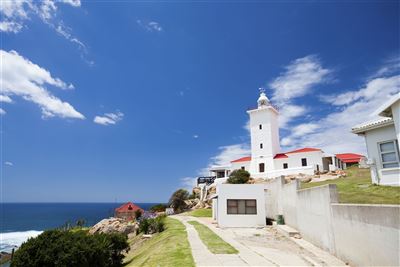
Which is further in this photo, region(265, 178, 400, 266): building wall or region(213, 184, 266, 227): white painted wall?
region(213, 184, 266, 227): white painted wall

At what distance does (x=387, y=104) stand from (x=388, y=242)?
6.09 metres

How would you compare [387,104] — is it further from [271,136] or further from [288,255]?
[271,136]

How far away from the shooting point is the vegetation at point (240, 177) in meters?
39.9

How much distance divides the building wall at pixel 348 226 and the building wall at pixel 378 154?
4054 mm

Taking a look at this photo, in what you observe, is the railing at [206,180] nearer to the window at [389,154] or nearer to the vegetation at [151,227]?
the vegetation at [151,227]

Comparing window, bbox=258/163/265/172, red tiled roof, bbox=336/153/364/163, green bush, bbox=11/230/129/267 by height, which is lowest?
green bush, bbox=11/230/129/267

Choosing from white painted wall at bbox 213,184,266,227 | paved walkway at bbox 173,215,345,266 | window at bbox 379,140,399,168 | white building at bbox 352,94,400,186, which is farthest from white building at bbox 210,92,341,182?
paved walkway at bbox 173,215,345,266

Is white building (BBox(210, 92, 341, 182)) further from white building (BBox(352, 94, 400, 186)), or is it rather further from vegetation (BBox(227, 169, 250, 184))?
white building (BBox(352, 94, 400, 186))

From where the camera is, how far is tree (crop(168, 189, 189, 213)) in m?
44.8

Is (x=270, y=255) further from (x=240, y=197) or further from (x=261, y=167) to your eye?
(x=261, y=167)

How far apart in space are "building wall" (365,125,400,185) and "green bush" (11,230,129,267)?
1590 cm

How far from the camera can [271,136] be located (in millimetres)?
42875

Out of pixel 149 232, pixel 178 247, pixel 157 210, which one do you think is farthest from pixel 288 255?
pixel 157 210

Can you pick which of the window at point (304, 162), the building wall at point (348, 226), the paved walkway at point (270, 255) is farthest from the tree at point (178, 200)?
the paved walkway at point (270, 255)
